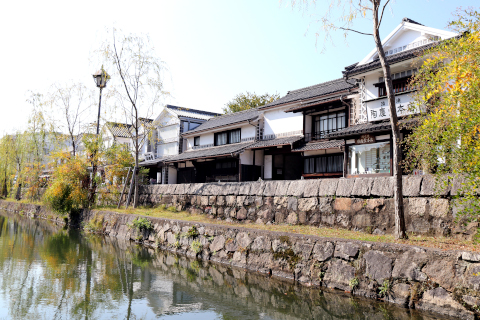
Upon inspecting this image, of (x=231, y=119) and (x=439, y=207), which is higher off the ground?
(x=231, y=119)

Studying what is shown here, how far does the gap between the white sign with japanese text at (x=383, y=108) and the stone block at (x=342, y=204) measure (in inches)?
263

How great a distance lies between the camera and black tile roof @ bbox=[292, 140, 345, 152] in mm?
19453

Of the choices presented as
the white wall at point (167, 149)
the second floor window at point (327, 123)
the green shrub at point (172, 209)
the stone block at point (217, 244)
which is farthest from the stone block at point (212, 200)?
the white wall at point (167, 149)

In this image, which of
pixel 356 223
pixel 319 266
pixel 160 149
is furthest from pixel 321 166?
pixel 160 149

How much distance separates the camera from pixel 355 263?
28.6 ft

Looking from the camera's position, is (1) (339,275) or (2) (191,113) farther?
(2) (191,113)

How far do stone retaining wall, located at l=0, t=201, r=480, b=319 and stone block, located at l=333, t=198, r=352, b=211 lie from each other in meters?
2.65

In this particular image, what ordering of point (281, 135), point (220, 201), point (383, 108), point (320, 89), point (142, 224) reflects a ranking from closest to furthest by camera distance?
1. point (142, 224)
2. point (383, 108)
3. point (220, 201)
4. point (320, 89)
5. point (281, 135)

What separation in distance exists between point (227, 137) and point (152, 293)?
2119cm

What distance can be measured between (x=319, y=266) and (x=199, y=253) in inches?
218

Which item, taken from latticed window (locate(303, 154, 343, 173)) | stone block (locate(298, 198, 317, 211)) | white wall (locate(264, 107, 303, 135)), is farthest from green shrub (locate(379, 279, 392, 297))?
white wall (locate(264, 107, 303, 135))

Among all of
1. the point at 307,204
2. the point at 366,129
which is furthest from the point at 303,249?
the point at 366,129

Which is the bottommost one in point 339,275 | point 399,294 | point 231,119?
point 399,294

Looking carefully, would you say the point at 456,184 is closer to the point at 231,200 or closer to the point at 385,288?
the point at 385,288
